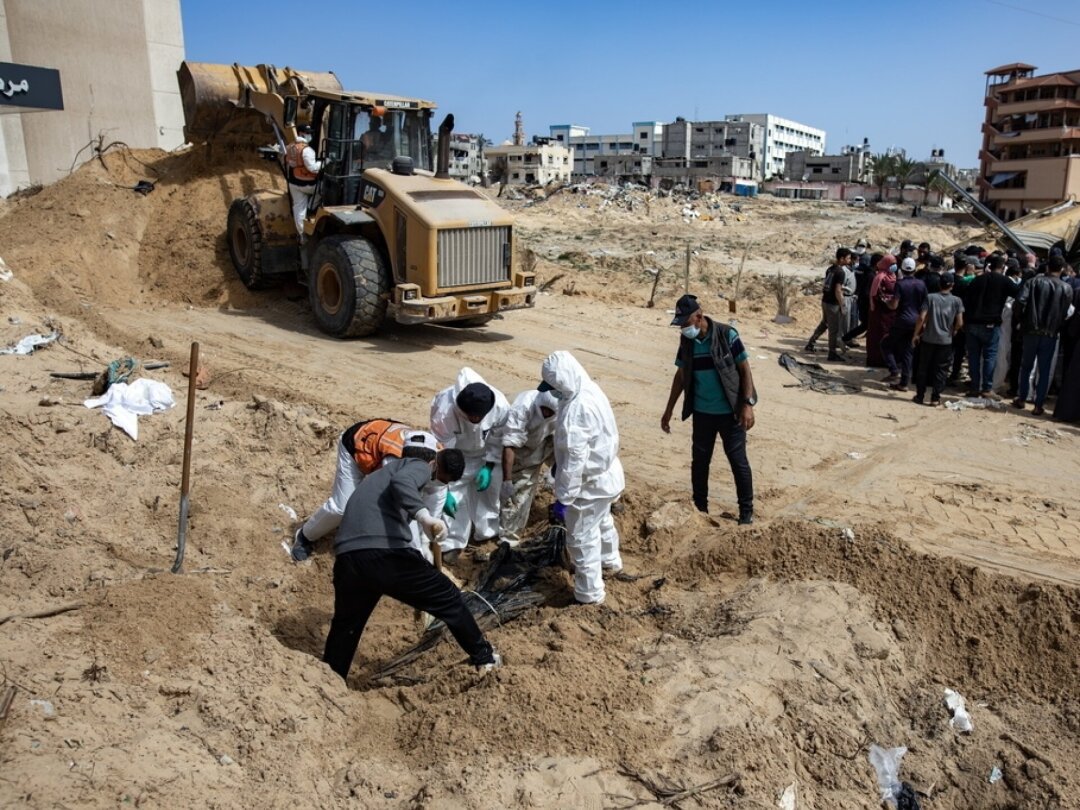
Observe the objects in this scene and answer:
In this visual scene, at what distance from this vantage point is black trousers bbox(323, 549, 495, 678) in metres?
4.22

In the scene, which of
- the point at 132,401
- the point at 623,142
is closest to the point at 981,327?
the point at 132,401

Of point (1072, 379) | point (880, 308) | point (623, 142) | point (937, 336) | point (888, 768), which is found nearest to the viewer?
point (888, 768)

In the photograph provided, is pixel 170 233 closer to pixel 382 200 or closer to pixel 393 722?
pixel 382 200

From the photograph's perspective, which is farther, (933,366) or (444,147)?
(444,147)

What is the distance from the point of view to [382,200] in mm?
10609

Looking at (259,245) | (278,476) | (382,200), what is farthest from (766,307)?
(278,476)

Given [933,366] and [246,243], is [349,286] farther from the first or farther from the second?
[933,366]

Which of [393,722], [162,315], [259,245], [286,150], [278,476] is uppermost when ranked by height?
[286,150]

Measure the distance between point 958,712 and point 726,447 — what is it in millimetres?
2296

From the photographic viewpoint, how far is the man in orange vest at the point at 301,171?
10945mm

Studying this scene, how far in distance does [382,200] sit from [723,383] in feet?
20.0

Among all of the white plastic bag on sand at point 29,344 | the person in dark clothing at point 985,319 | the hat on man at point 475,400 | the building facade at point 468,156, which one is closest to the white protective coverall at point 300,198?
the white plastic bag on sand at point 29,344

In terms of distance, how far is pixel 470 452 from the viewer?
19.3 feet

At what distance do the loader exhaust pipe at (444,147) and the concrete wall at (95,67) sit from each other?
1207 cm
